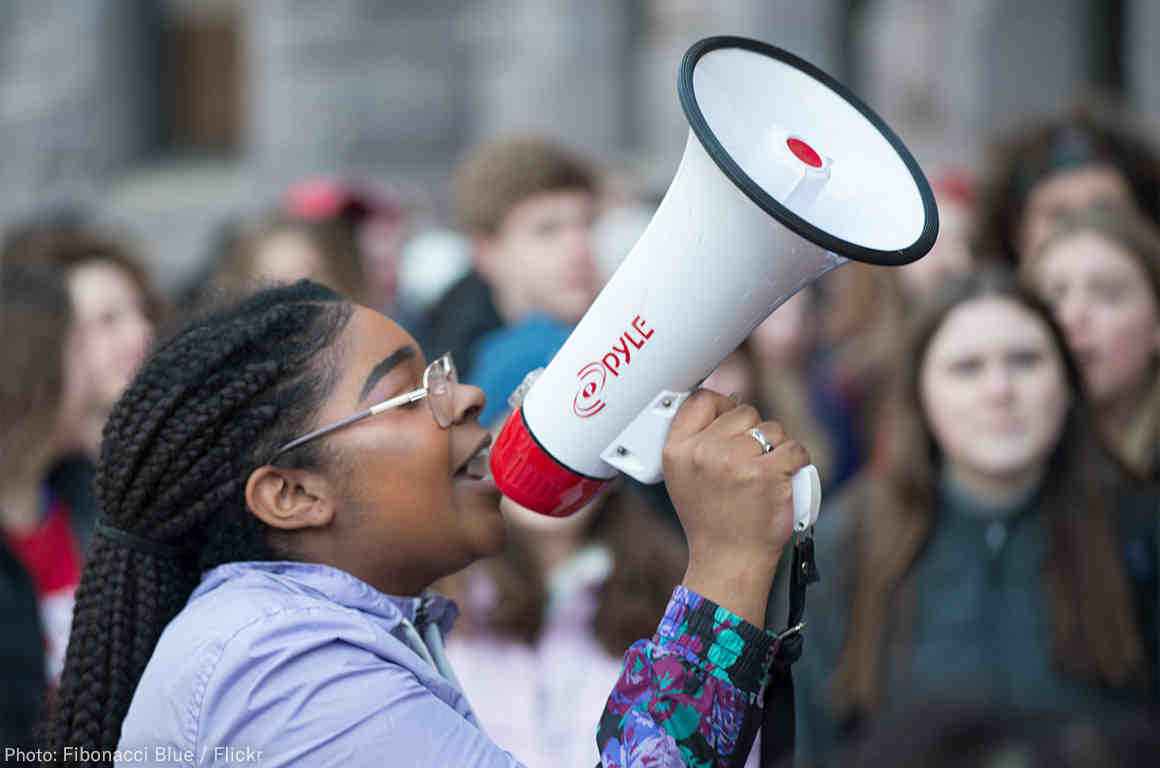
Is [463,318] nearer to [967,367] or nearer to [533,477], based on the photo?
[967,367]

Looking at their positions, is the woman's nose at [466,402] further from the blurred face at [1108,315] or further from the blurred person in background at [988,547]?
the blurred face at [1108,315]

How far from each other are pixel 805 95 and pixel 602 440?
0.50m

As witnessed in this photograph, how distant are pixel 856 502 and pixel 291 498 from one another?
6.18 feet

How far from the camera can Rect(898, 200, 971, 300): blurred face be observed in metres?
5.05

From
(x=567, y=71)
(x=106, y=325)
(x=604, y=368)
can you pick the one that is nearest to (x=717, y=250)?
(x=604, y=368)

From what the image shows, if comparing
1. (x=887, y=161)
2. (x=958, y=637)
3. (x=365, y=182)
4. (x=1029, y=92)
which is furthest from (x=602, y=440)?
(x=365, y=182)

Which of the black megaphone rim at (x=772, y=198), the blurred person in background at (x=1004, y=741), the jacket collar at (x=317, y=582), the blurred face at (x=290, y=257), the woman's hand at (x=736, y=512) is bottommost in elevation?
the blurred face at (x=290, y=257)

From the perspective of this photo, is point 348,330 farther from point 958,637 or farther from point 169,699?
point 958,637

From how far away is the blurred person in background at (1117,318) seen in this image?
3.83 metres

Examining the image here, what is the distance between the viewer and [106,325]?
4246mm

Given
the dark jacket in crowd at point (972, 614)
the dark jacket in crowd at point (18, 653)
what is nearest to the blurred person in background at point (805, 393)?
the dark jacket in crowd at point (972, 614)

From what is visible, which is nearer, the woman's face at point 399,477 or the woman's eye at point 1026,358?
the woman's face at point 399,477

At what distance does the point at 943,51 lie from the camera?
23.9ft

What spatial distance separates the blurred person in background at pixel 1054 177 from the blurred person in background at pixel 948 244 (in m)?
Result: 0.11
